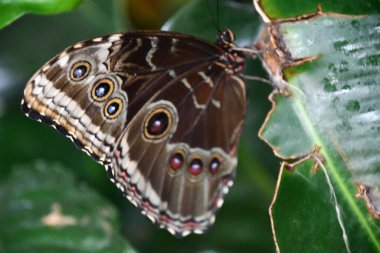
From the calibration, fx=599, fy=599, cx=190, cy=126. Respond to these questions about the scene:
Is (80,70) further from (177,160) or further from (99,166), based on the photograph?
(99,166)

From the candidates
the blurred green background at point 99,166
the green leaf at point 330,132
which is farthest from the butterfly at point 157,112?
the blurred green background at point 99,166

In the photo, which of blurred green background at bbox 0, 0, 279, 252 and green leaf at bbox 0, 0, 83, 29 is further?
blurred green background at bbox 0, 0, 279, 252

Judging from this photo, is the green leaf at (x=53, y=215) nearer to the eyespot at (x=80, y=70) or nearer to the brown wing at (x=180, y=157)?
the brown wing at (x=180, y=157)

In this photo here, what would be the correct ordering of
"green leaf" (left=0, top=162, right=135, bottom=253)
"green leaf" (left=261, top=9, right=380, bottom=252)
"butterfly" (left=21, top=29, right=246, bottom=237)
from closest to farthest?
1. "green leaf" (left=261, top=9, right=380, bottom=252)
2. "butterfly" (left=21, top=29, right=246, bottom=237)
3. "green leaf" (left=0, top=162, right=135, bottom=253)

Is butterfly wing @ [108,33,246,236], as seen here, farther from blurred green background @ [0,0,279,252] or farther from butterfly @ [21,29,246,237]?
blurred green background @ [0,0,279,252]

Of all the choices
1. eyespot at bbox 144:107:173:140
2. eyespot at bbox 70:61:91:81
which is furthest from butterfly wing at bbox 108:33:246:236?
eyespot at bbox 70:61:91:81

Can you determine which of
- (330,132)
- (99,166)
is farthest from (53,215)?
(330,132)

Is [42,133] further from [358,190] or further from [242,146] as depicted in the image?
[358,190]
